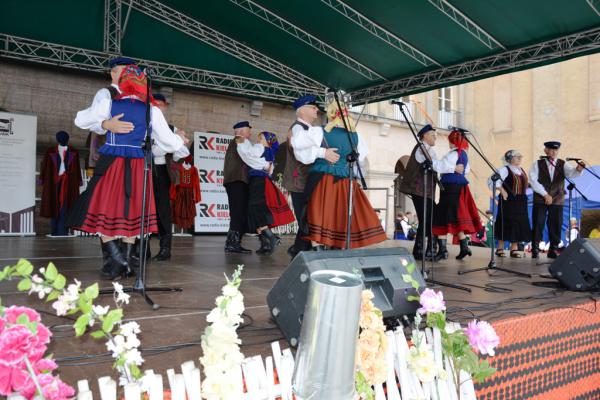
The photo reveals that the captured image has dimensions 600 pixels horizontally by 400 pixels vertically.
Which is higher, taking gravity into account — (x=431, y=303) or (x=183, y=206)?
(x=183, y=206)

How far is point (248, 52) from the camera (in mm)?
8125

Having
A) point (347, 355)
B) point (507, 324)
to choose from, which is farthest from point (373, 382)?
point (507, 324)

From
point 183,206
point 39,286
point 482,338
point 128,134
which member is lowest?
point 482,338

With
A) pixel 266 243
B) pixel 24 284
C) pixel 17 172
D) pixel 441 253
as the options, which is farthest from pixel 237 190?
pixel 24 284

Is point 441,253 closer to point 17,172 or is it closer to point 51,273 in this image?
point 51,273

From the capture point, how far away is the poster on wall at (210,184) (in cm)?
870

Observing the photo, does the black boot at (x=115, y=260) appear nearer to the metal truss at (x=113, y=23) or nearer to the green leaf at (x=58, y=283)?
the green leaf at (x=58, y=283)

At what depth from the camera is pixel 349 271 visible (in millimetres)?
Answer: 1883

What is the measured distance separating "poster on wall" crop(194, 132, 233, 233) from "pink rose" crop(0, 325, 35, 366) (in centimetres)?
780

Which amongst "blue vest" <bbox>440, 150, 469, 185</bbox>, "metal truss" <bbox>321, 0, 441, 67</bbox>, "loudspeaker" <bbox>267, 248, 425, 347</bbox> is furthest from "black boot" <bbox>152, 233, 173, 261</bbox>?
"metal truss" <bbox>321, 0, 441, 67</bbox>

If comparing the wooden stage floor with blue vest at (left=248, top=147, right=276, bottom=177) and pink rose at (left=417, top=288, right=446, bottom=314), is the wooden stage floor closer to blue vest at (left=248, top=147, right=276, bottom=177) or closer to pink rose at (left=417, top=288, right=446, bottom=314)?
pink rose at (left=417, top=288, right=446, bottom=314)

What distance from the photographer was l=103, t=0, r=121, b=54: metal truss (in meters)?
6.95

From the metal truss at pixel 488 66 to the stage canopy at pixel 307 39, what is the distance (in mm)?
14

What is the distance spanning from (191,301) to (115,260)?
0.82m
